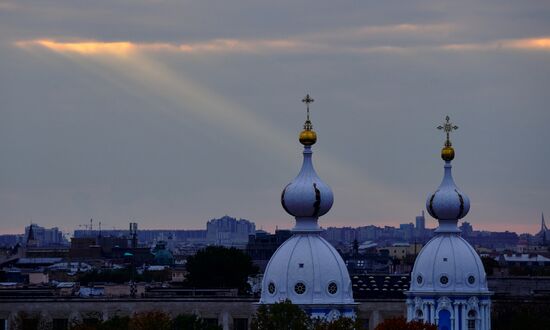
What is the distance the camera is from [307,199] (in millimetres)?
80688

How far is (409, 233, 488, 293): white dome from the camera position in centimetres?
9344

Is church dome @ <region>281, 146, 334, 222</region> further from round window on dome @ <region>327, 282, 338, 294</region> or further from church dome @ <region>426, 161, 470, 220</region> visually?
church dome @ <region>426, 161, 470, 220</region>

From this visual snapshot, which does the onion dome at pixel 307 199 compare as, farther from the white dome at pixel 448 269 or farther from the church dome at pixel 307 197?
the white dome at pixel 448 269

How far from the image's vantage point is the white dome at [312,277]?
261 feet

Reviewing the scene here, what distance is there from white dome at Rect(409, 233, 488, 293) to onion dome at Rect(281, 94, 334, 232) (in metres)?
12.9

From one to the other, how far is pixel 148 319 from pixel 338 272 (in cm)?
1062

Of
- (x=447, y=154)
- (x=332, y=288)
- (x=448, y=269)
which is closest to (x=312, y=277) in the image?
(x=332, y=288)

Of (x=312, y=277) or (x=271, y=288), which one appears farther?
(x=271, y=288)

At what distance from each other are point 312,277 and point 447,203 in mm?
16943

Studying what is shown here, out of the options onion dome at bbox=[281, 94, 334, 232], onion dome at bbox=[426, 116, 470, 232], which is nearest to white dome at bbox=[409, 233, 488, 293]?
onion dome at bbox=[426, 116, 470, 232]

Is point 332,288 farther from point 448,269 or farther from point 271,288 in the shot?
point 448,269

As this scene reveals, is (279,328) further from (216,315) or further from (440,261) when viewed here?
(216,315)

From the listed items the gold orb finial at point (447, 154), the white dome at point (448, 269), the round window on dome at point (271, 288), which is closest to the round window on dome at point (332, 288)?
the round window on dome at point (271, 288)

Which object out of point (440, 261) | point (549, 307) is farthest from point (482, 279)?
point (549, 307)
